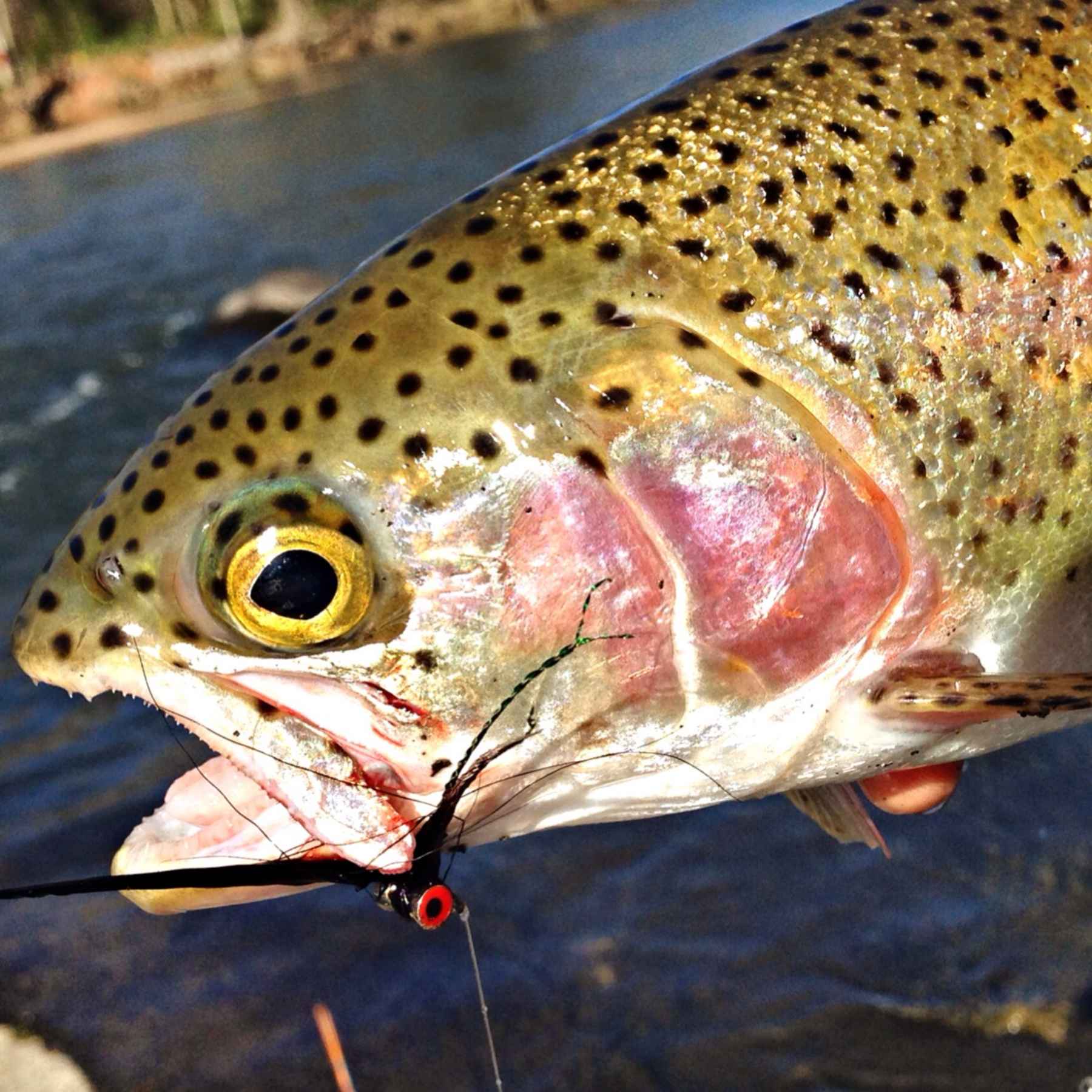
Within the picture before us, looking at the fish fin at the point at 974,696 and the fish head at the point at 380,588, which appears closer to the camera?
the fish head at the point at 380,588

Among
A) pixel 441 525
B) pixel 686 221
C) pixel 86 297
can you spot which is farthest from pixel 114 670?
pixel 86 297

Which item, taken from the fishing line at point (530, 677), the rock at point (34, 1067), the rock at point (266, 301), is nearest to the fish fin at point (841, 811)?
the fishing line at point (530, 677)

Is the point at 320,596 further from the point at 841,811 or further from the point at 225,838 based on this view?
the point at 841,811

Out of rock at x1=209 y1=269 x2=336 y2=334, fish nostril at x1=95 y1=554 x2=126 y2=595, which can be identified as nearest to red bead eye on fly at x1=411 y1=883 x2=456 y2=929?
fish nostril at x1=95 y1=554 x2=126 y2=595

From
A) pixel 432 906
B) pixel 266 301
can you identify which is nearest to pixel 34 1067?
pixel 432 906

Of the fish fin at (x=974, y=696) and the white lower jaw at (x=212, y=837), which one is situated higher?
the white lower jaw at (x=212, y=837)

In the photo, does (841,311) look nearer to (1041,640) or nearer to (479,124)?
(1041,640)

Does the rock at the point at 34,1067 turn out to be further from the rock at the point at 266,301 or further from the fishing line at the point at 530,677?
the rock at the point at 266,301
